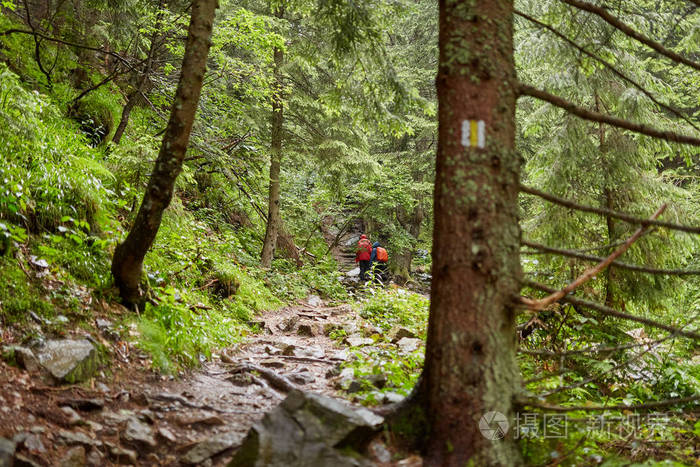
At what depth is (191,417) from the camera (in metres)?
3.90

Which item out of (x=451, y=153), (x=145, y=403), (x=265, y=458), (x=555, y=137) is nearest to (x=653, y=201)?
(x=555, y=137)

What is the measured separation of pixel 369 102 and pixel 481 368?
4243 millimetres

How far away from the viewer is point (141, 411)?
3785 mm

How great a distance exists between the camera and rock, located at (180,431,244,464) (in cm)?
322

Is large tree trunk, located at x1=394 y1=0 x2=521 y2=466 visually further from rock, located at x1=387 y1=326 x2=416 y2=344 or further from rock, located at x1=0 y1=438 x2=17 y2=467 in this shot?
rock, located at x1=387 y1=326 x2=416 y2=344

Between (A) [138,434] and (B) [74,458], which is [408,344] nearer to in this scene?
(A) [138,434]

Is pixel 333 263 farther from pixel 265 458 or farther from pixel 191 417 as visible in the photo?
pixel 265 458

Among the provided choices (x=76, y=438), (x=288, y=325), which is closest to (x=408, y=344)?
(x=288, y=325)

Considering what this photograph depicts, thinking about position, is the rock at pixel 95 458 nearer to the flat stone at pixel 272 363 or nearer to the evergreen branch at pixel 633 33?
the flat stone at pixel 272 363

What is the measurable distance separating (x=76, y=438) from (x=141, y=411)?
0.69m

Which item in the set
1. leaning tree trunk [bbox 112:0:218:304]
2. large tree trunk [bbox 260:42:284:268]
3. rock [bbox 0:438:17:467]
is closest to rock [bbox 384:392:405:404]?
rock [bbox 0:438:17:467]

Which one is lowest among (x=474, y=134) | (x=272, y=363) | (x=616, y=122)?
(x=272, y=363)

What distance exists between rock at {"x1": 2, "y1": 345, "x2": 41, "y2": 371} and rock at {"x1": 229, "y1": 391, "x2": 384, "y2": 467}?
7.07ft

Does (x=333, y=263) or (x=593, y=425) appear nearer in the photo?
(x=593, y=425)
